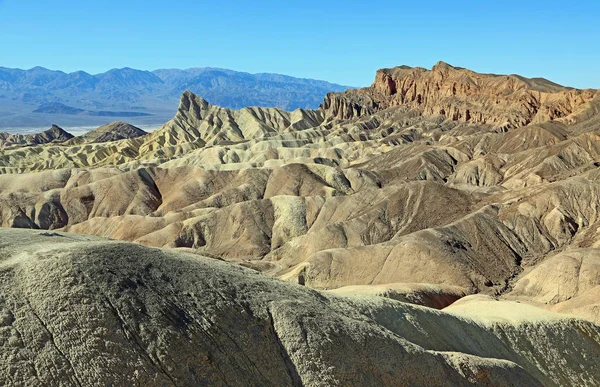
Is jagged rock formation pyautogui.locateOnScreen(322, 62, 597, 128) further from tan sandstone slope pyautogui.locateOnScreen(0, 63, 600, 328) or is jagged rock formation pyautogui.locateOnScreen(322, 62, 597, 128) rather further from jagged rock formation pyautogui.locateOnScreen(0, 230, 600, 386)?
jagged rock formation pyautogui.locateOnScreen(0, 230, 600, 386)

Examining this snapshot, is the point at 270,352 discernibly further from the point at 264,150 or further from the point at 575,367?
the point at 264,150

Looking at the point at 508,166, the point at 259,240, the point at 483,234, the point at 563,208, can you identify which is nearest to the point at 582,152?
the point at 508,166

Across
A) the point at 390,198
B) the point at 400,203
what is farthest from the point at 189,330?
the point at 390,198

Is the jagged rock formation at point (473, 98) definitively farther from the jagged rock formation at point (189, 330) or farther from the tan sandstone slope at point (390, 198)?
the jagged rock formation at point (189, 330)

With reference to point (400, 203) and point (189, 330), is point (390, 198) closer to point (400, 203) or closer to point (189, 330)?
point (400, 203)

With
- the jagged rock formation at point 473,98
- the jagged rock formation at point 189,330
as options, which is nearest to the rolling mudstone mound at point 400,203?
the jagged rock formation at point 473,98

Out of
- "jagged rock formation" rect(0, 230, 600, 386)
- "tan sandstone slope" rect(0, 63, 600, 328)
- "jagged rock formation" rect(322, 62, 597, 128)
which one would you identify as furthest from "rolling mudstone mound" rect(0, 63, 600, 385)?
"jagged rock formation" rect(0, 230, 600, 386)
